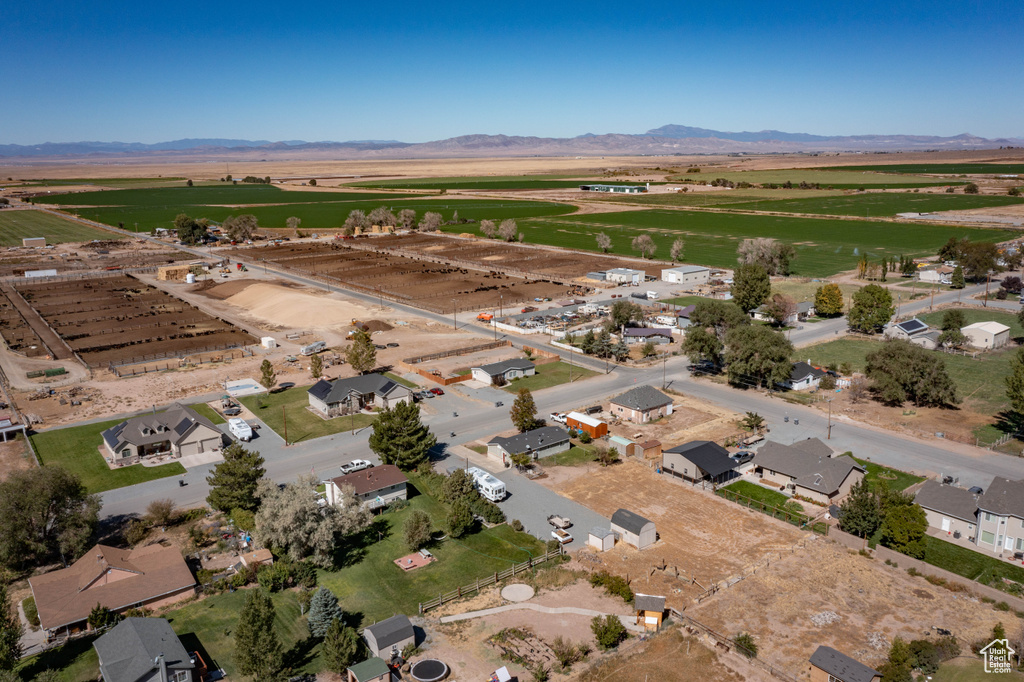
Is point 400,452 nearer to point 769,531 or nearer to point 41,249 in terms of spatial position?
point 769,531

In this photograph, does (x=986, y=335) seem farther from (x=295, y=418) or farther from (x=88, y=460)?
(x=88, y=460)

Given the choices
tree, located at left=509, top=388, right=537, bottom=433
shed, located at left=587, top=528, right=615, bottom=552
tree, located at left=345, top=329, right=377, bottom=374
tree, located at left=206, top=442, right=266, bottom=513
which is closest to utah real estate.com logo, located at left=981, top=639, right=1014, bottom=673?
shed, located at left=587, top=528, right=615, bottom=552

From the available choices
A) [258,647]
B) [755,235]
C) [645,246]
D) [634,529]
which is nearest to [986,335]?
[634,529]

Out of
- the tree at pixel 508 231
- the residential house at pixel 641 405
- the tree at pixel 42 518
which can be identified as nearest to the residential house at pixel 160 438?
the tree at pixel 42 518

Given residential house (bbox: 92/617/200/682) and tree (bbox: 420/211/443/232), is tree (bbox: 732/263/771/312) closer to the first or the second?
residential house (bbox: 92/617/200/682)

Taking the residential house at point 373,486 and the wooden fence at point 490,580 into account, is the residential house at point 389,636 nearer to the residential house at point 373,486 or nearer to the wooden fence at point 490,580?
the wooden fence at point 490,580

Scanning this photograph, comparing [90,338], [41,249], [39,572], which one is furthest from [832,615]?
[41,249]
